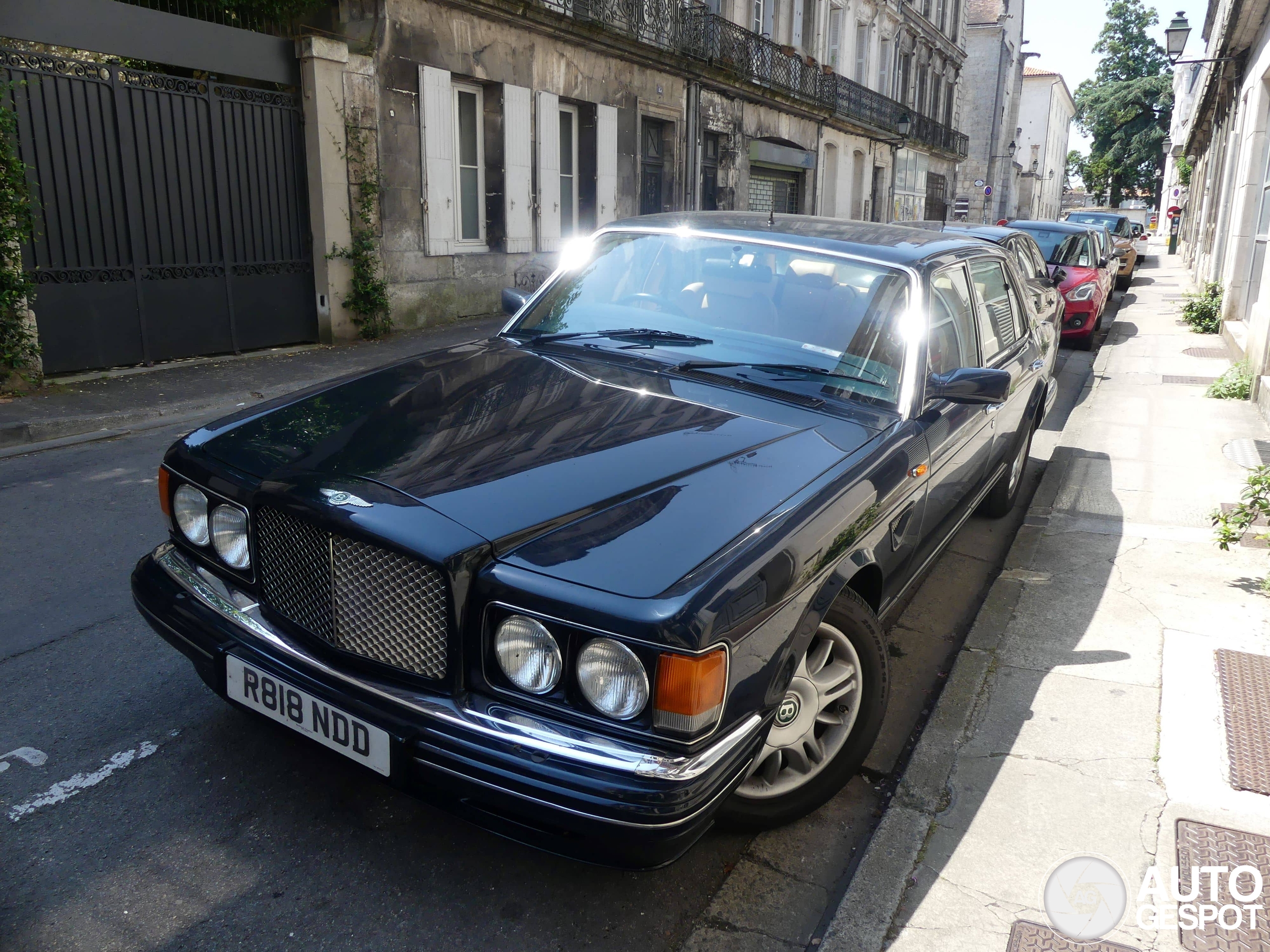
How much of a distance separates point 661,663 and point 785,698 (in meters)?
0.76

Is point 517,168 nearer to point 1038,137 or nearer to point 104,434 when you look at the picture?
point 104,434

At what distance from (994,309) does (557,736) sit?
3628 millimetres

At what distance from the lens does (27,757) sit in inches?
117

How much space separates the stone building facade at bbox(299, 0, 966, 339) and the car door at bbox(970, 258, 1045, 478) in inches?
324

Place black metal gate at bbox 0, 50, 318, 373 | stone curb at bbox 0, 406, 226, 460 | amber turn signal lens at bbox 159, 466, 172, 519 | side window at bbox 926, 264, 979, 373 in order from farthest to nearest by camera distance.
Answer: black metal gate at bbox 0, 50, 318, 373
stone curb at bbox 0, 406, 226, 460
side window at bbox 926, 264, 979, 373
amber turn signal lens at bbox 159, 466, 172, 519

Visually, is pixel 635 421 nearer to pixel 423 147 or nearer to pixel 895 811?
pixel 895 811

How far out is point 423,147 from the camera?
40.6 feet

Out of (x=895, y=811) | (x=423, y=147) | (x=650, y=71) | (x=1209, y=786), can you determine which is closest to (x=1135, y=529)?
(x=1209, y=786)

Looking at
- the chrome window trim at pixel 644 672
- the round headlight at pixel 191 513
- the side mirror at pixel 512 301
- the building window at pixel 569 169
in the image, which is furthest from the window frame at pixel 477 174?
the chrome window trim at pixel 644 672

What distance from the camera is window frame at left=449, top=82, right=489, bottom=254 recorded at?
13320mm

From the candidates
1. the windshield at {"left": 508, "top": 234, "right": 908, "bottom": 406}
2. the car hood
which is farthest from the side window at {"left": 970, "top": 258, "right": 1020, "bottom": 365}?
the car hood

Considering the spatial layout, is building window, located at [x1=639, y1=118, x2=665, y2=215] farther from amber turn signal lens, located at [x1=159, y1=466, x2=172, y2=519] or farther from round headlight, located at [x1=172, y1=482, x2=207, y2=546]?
round headlight, located at [x1=172, y1=482, x2=207, y2=546]

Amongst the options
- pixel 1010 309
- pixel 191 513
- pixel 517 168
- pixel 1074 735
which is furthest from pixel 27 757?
pixel 517 168

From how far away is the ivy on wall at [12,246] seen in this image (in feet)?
26.0
